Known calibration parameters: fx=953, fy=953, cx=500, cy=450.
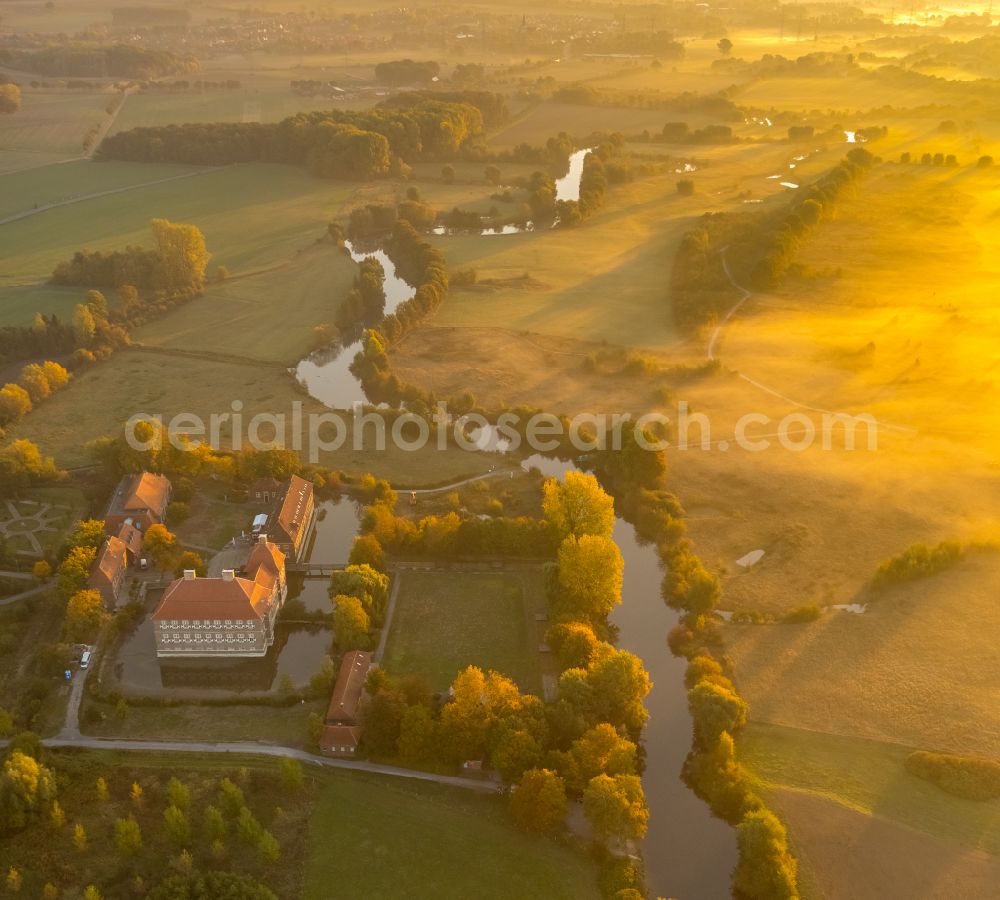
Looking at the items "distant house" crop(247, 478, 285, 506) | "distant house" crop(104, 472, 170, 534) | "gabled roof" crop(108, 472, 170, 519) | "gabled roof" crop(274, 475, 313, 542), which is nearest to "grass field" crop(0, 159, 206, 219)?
"gabled roof" crop(108, 472, 170, 519)

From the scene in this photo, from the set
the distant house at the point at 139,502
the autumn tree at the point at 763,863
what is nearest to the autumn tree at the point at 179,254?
the distant house at the point at 139,502

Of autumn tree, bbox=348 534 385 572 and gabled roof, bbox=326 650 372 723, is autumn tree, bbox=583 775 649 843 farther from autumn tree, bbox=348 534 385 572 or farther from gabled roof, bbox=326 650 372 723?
autumn tree, bbox=348 534 385 572

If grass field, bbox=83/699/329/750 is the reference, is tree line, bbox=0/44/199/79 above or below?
above

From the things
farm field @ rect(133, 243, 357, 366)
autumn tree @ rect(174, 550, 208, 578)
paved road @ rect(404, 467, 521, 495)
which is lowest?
autumn tree @ rect(174, 550, 208, 578)

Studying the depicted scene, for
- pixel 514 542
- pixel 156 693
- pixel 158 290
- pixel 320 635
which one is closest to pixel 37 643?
pixel 156 693

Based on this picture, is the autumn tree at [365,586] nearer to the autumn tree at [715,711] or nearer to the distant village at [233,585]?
the distant village at [233,585]
